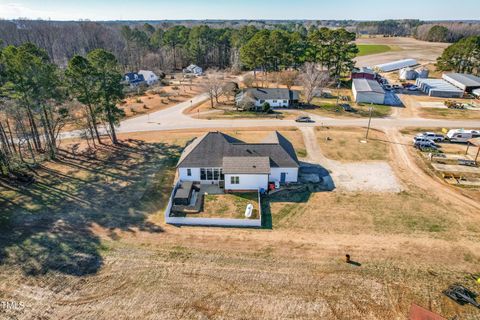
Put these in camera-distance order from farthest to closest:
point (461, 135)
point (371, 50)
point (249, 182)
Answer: point (371, 50), point (461, 135), point (249, 182)

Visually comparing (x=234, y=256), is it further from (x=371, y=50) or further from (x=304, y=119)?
(x=371, y=50)

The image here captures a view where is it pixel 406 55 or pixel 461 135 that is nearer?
pixel 461 135

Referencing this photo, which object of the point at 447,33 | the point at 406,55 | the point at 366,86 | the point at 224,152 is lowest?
the point at 224,152

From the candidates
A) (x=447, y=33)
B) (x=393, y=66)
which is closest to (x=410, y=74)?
(x=393, y=66)

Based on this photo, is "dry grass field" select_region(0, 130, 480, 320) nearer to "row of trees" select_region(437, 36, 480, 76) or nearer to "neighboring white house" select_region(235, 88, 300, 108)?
"neighboring white house" select_region(235, 88, 300, 108)

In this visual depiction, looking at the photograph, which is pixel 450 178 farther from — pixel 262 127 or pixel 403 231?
Result: pixel 262 127

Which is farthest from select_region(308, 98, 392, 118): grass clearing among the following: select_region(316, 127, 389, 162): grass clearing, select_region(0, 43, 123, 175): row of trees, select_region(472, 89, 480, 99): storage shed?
select_region(0, 43, 123, 175): row of trees

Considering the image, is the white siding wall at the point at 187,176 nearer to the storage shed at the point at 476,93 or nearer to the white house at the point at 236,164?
the white house at the point at 236,164
